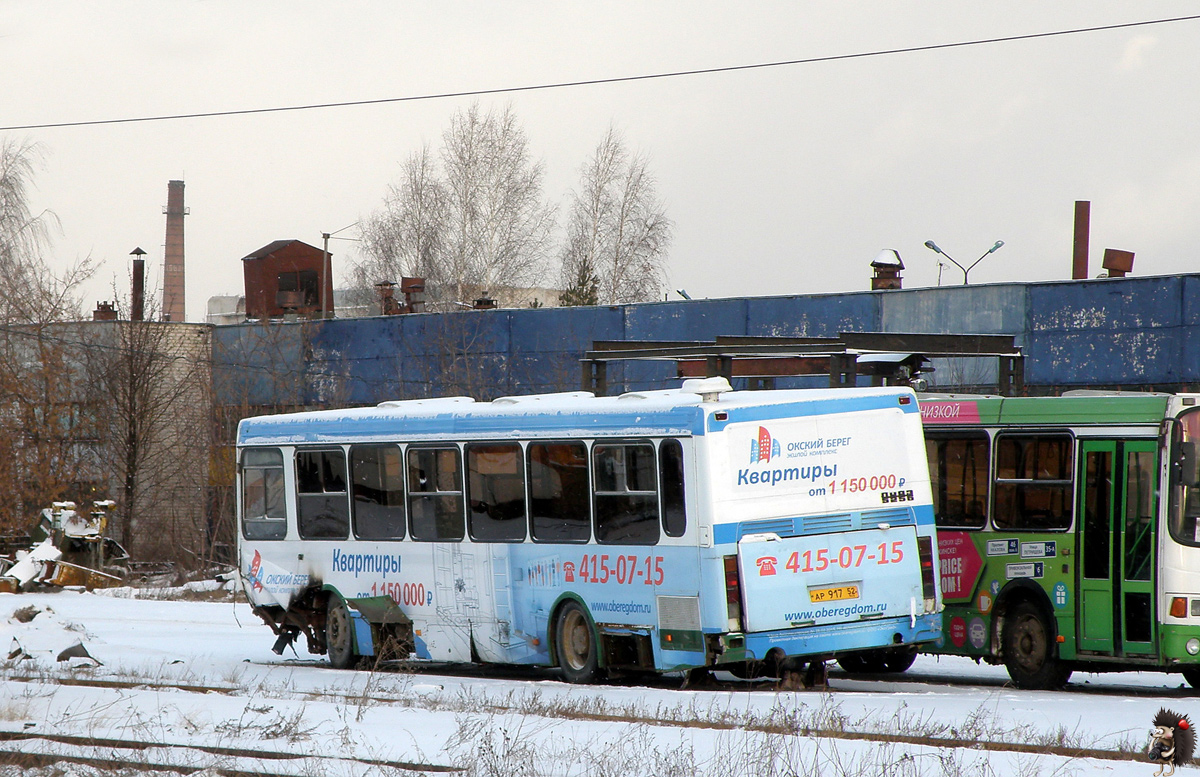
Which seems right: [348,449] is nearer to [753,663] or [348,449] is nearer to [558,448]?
[558,448]

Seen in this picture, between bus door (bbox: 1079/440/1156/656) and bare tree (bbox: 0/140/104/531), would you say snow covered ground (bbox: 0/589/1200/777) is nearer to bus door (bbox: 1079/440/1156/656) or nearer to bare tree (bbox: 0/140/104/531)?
bus door (bbox: 1079/440/1156/656)

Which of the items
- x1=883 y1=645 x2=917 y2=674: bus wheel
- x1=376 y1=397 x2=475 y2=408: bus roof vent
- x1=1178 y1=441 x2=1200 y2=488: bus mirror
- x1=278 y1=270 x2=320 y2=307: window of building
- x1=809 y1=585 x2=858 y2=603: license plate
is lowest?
x1=883 y1=645 x2=917 y2=674: bus wheel

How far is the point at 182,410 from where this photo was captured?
48531 millimetres

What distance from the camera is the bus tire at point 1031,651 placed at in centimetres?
1355

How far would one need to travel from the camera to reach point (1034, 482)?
13664 mm

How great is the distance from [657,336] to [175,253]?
45209mm

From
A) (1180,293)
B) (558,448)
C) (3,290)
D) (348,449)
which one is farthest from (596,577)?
(3,290)

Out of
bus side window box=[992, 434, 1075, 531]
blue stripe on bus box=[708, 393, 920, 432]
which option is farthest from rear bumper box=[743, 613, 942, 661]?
blue stripe on bus box=[708, 393, 920, 432]

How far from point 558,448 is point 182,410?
1462 inches

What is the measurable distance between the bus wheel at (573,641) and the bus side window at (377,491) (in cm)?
246

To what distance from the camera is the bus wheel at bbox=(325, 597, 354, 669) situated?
53.8 feet

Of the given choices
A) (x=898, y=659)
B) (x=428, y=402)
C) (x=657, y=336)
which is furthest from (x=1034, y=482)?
(x=657, y=336)

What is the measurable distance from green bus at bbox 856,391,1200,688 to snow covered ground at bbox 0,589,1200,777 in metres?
0.54

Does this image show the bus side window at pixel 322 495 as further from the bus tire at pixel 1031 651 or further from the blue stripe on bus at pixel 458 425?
the bus tire at pixel 1031 651
